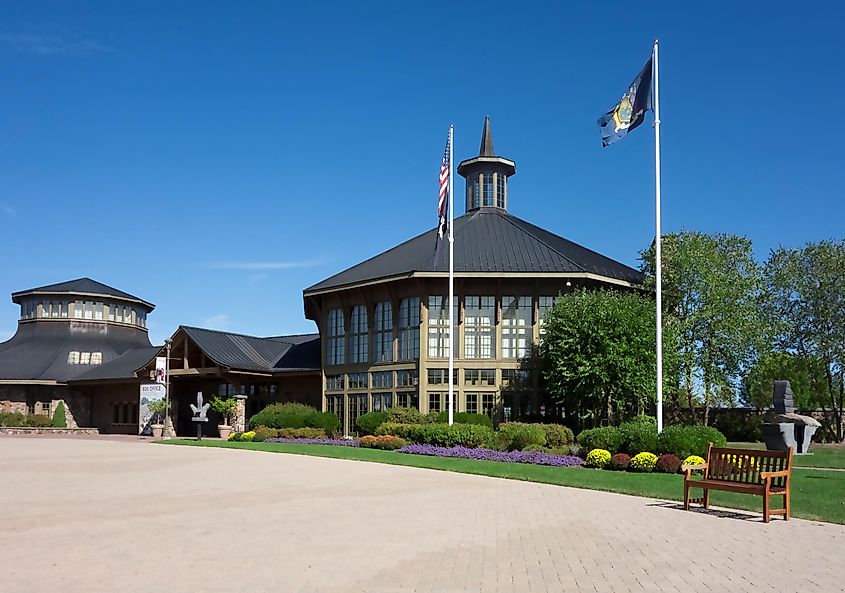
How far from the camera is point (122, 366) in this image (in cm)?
5325

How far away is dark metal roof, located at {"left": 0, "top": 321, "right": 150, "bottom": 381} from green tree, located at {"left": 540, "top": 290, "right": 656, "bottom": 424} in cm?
3658

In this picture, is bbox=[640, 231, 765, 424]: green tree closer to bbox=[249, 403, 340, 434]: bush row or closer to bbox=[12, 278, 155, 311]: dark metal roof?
bbox=[249, 403, 340, 434]: bush row

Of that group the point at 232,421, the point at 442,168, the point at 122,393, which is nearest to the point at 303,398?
the point at 232,421

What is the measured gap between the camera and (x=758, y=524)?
36.4ft

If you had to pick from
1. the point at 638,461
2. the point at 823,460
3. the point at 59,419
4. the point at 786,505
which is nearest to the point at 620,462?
the point at 638,461

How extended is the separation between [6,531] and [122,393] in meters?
45.0

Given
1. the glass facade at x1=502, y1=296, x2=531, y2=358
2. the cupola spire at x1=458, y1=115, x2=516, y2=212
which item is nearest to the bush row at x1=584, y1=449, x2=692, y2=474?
the glass facade at x1=502, y1=296, x2=531, y2=358

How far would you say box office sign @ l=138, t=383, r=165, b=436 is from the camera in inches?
1815

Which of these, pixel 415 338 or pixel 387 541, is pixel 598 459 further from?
pixel 415 338

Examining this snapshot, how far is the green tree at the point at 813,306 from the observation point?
40250 mm

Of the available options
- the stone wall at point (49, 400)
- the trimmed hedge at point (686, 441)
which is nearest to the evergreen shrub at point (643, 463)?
the trimmed hedge at point (686, 441)

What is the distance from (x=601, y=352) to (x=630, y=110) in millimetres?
9772

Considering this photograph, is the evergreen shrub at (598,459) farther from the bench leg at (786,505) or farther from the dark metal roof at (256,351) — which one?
the dark metal roof at (256,351)

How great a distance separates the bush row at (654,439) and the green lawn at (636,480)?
82.1 inches
